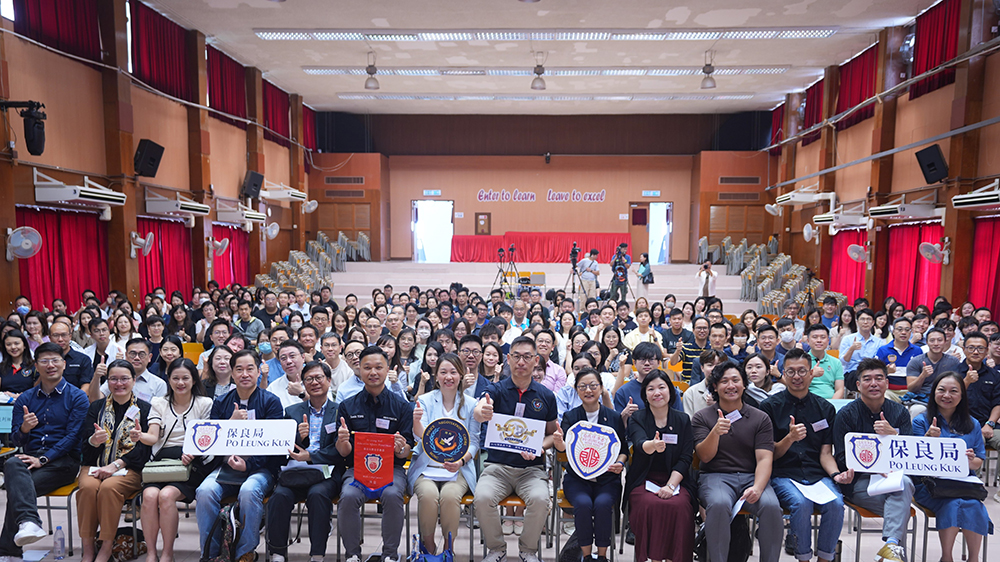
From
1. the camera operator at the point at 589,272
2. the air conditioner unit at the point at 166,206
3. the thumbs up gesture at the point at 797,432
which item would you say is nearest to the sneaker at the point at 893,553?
the thumbs up gesture at the point at 797,432

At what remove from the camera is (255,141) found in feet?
46.7

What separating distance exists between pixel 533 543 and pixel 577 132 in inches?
679

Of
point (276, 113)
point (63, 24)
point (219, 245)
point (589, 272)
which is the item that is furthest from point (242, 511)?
point (276, 113)

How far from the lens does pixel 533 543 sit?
3.52 meters

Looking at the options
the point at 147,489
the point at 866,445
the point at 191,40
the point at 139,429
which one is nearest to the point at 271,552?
the point at 147,489

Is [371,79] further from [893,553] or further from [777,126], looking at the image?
[777,126]

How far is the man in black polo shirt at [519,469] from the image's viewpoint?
3525mm

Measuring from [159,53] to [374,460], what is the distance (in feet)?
34.6

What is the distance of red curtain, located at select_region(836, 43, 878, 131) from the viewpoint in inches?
468

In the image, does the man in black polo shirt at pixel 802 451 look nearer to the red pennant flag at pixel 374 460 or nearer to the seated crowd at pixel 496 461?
the seated crowd at pixel 496 461

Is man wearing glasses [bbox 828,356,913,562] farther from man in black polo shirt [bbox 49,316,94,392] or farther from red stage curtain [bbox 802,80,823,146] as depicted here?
red stage curtain [bbox 802,80,823,146]

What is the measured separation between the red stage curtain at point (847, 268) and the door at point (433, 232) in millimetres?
11409

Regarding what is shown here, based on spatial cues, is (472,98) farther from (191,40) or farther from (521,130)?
(191,40)

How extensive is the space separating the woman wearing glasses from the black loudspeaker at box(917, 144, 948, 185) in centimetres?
864
